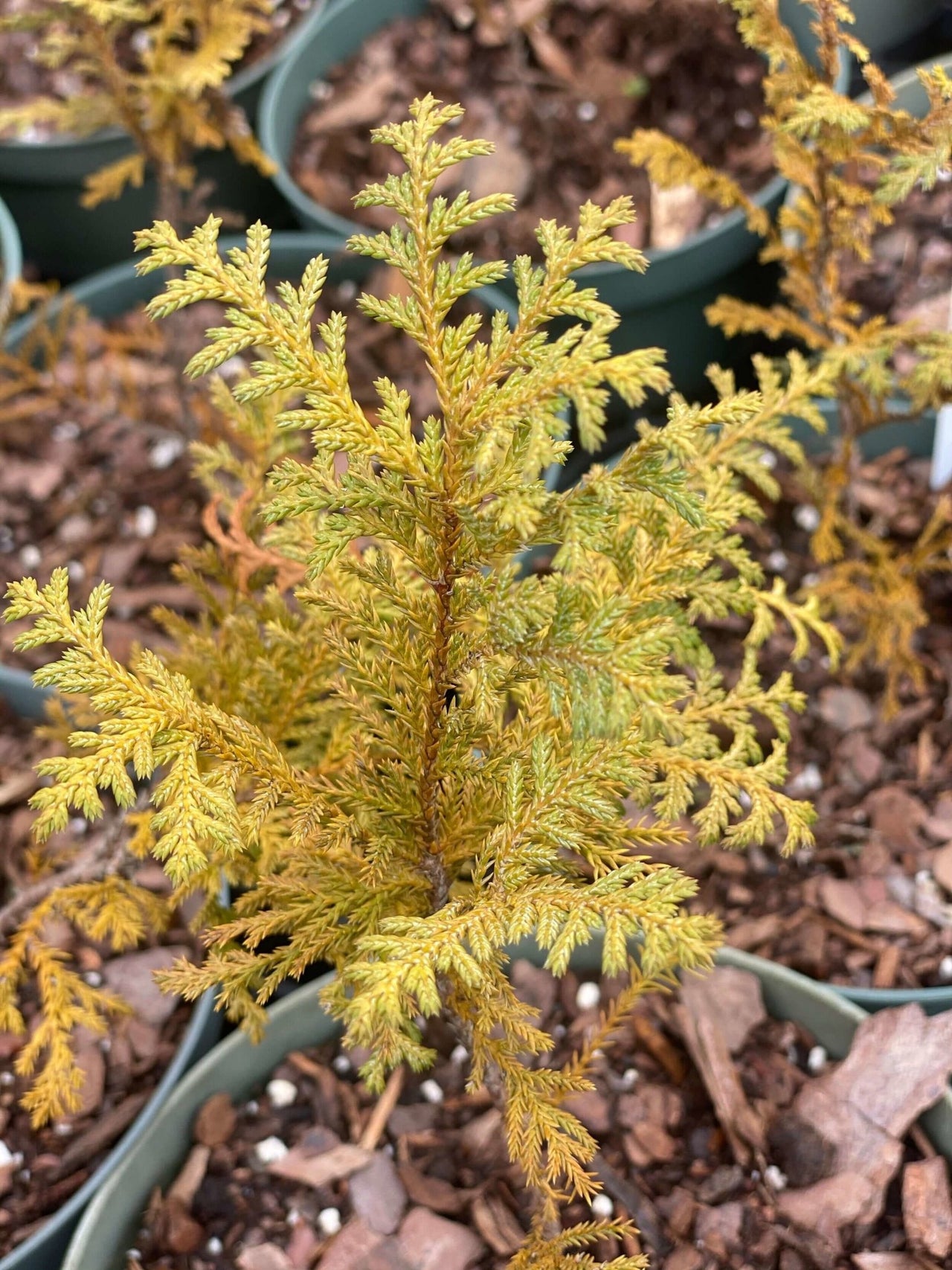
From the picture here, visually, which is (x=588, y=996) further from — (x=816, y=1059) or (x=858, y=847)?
(x=858, y=847)

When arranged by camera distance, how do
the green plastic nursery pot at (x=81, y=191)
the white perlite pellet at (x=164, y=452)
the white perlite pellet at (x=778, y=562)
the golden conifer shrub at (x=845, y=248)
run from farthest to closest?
the green plastic nursery pot at (x=81, y=191) → the white perlite pellet at (x=164, y=452) → the white perlite pellet at (x=778, y=562) → the golden conifer shrub at (x=845, y=248)

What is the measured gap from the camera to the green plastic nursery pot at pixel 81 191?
108 inches

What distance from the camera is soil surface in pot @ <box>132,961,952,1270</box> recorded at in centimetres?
159

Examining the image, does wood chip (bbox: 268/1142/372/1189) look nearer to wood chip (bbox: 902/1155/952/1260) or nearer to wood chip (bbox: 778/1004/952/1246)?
wood chip (bbox: 778/1004/952/1246)

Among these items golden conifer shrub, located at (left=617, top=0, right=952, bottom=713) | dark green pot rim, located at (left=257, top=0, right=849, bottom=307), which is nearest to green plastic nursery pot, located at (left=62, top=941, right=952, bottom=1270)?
golden conifer shrub, located at (left=617, top=0, right=952, bottom=713)

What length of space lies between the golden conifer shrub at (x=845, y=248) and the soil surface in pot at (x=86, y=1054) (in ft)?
4.10

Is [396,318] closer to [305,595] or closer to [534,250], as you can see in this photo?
[305,595]

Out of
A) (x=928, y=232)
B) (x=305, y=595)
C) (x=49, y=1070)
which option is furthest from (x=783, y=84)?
(x=49, y=1070)

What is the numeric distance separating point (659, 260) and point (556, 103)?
32.5 inches

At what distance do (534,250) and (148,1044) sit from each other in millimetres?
1767

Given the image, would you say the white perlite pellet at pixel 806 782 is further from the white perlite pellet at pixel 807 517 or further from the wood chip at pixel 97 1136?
the wood chip at pixel 97 1136

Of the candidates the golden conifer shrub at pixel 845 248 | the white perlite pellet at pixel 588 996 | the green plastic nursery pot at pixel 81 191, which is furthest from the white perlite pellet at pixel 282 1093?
the green plastic nursery pot at pixel 81 191

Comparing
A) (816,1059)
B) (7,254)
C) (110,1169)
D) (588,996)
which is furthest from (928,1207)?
(7,254)

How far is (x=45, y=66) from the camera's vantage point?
3.17 m
